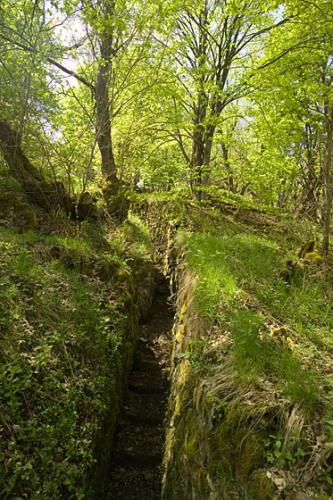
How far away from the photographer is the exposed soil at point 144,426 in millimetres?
3943

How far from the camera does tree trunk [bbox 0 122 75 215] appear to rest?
243 inches

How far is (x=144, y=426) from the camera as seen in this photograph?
4691mm

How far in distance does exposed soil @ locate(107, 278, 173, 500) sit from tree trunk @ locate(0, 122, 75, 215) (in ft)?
11.2

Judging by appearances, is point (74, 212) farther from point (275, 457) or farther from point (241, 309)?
point (275, 457)

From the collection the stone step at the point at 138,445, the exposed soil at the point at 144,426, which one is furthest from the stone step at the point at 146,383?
the stone step at the point at 138,445

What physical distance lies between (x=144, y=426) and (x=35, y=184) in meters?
5.10

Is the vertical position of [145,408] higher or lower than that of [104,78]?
lower

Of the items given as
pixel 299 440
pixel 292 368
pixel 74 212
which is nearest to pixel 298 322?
pixel 292 368

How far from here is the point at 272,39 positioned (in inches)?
367

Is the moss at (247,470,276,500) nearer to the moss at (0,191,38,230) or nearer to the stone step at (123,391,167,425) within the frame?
the stone step at (123,391,167,425)

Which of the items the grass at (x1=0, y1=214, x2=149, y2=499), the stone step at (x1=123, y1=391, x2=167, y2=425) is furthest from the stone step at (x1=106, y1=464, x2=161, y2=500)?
the grass at (x1=0, y1=214, x2=149, y2=499)

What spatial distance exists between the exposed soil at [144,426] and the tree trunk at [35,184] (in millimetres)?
3403

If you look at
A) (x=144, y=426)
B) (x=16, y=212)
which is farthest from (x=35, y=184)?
(x=144, y=426)

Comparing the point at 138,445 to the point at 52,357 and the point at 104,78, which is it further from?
the point at 104,78
